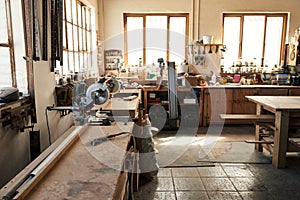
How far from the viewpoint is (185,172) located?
3287 millimetres

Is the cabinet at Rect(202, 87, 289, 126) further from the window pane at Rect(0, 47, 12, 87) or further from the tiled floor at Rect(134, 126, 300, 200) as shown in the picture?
the window pane at Rect(0, 47, 12, 87)

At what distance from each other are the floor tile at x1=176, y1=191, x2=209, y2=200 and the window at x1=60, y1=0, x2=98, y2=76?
2146 millimetres

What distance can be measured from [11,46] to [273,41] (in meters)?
5.34

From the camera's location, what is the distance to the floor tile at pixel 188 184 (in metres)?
2.91

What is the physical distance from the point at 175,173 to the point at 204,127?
7.47 ft

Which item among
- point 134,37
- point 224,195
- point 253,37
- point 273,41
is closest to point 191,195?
point 224,195

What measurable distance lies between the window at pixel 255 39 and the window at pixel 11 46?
4.50 meters

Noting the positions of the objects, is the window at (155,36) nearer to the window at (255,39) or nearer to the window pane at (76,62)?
the window at (255,39)

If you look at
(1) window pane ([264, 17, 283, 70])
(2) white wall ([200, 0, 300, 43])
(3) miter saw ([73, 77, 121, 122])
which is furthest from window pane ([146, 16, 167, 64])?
(3) miter saw ([73, 77, 121, 122])

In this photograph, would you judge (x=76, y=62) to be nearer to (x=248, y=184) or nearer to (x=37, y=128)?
(x=37, y=128)

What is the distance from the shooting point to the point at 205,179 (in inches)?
122

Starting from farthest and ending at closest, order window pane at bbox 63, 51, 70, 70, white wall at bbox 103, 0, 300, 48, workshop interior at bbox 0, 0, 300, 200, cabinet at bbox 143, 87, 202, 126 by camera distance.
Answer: white wall at bbox 103, 0, 300, 48 → cabinet at bbox 143, 87, 202, 126 → window pane at bbox 63, 51, 70, 70 → workshop interior at bbox 0, 0, 300, 200

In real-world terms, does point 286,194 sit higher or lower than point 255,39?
lower

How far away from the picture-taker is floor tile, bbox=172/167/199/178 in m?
3.21
